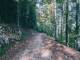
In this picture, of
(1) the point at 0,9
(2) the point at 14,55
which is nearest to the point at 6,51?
(2) the point at 14,55

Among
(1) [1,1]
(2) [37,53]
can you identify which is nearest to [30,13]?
(1) [1,1]

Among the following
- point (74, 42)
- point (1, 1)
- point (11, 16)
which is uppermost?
point (1, 1)

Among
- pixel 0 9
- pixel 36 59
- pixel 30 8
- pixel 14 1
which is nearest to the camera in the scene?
pixel 36 59

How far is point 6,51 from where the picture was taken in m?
13.9

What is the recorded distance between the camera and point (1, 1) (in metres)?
22.5

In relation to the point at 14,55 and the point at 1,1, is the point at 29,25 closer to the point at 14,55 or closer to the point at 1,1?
the point at 1,1

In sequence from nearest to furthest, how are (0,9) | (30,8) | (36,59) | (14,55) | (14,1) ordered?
(36,59)
(14,55)
(0,9)
(14,1)
(30,8)

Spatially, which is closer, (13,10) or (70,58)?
(70,58)

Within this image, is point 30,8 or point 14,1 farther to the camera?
point 30,8

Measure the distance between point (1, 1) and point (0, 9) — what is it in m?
1.16

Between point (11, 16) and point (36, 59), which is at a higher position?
point (11, 16)

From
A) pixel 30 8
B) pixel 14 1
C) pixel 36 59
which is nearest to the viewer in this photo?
pixel 36 59

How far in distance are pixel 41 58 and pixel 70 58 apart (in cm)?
193

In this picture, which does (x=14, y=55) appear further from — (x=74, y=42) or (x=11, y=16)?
(x=11, y=16)
